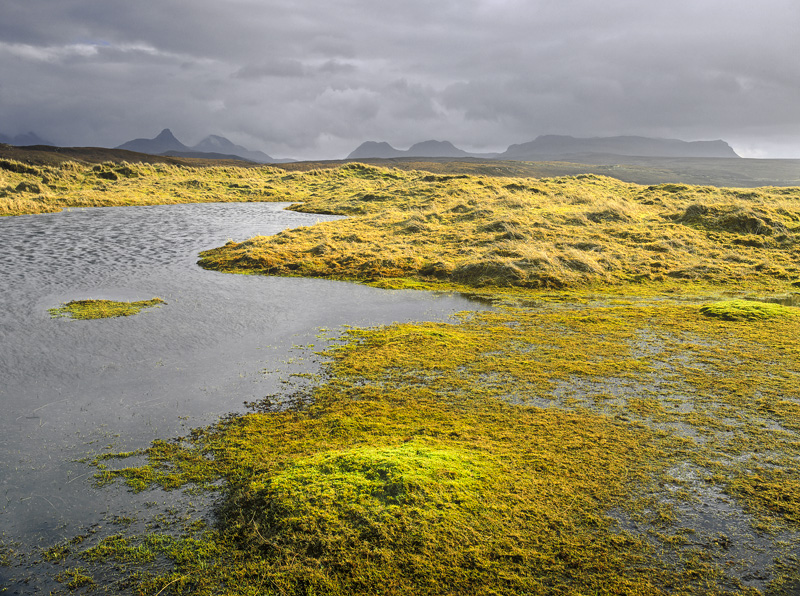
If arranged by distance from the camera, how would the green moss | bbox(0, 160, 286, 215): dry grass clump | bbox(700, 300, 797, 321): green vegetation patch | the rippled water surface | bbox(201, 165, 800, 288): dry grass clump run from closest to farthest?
the green moss, the rippled water surface, bbox(700, 300, 797, 321): green vegetation patch, bbox(201, 165, 800, 288): dry grass clump, bbox(0, 160, 286, 215): dry grass clump

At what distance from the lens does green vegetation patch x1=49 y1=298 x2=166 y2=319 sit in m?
13.1

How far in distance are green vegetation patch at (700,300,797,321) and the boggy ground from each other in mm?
74

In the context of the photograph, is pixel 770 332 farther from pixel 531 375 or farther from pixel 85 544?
pixel 85 544

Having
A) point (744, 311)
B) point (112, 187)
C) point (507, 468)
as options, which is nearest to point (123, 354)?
point (507, 468)

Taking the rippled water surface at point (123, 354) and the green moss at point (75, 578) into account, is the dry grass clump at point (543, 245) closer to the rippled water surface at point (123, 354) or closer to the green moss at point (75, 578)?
the rippled water surface at point (123, 354)

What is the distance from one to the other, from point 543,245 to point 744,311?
9.47 m

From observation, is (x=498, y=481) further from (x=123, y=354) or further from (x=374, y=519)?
(x=123, y=354)

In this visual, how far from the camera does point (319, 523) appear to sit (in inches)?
200

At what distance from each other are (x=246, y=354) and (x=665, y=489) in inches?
312

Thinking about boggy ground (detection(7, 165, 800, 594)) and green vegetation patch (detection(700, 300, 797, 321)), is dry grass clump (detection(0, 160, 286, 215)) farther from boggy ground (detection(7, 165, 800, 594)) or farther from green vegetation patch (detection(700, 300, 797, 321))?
green vegetation patch (detection(700, 300, 797, 321))

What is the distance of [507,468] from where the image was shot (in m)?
6.10

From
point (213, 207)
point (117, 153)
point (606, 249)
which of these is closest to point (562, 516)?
point (606, 249)

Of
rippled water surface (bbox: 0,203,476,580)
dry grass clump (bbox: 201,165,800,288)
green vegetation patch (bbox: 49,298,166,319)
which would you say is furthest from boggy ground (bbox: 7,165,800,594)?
green vegetation patch (bbox: 49,298,166,319)

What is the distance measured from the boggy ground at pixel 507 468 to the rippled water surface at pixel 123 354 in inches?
21.6
